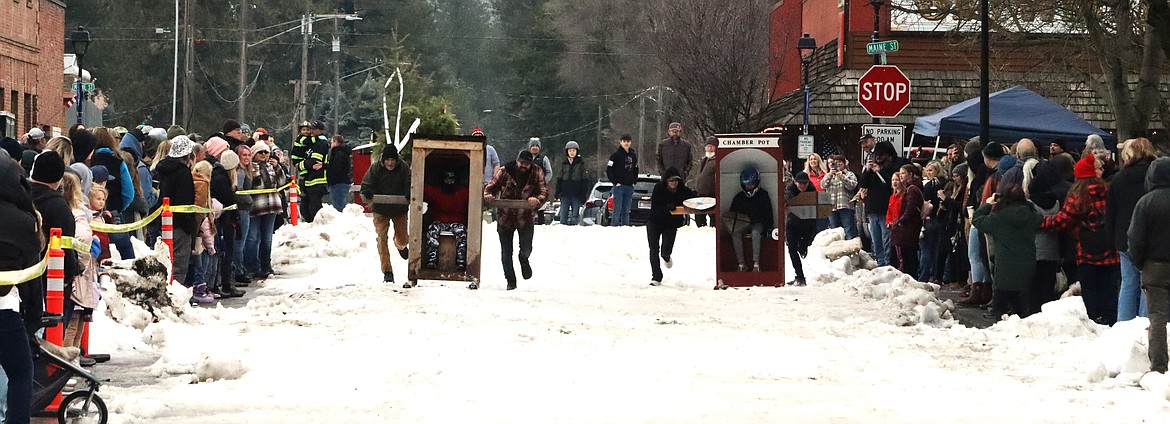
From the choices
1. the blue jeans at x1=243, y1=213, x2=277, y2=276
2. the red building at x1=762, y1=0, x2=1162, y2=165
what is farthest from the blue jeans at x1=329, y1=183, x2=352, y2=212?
the red building at x1=762, y1=0, x2=1162, y2=165

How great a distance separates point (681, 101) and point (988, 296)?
134 ft

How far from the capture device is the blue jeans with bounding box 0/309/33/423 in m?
7.89

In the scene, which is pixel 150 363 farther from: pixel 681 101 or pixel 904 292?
pixel 681 101

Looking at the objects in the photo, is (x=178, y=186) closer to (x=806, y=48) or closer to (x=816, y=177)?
(x=816, y=177)

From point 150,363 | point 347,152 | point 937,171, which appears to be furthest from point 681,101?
point 150,363

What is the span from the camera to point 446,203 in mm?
19172

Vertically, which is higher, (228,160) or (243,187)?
(228,160)

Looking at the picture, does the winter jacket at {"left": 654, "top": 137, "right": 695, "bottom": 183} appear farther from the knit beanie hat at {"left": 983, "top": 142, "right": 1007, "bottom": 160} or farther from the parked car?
the parked car

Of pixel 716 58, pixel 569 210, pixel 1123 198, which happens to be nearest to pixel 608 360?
pixel 1123 198

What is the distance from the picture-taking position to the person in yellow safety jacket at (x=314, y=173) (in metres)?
29.7

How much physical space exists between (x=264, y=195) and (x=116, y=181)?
13.4 ft

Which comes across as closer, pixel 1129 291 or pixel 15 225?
pixel 15 225

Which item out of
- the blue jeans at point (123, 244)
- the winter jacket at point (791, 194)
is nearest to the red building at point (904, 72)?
the winter jacket at point (791, 194)

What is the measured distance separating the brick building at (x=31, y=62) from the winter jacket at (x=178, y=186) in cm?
2413
